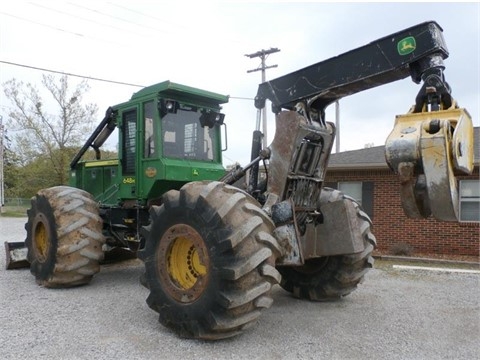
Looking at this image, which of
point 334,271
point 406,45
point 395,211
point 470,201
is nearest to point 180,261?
point 334,271

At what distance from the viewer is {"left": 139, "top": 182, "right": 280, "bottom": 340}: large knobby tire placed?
428 centimetres

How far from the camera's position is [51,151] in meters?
31.4

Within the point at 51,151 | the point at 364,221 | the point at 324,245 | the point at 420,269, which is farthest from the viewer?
the point at 51,151

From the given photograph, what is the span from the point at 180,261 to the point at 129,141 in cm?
283

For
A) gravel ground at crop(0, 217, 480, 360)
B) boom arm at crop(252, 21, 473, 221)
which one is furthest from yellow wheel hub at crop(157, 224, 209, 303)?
boom arm at crop(252, 21, 473, 221)

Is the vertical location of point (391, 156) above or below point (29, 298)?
above

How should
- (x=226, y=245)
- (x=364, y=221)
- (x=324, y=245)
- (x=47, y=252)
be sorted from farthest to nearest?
(x=47, y=252), (x=364, y=221), (x=324, y=245), (x=226, y=245)

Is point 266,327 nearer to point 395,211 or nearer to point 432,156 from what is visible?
point 432,156

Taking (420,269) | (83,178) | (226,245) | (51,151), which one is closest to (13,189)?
(51,151)

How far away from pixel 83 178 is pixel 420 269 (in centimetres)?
708

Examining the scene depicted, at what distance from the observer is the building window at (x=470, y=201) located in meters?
12.2

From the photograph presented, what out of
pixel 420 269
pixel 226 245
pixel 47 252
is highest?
pixel 226 245

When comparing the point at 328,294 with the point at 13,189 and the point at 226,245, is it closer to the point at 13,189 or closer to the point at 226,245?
the point at 226,245

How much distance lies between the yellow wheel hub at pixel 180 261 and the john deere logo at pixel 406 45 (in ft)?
8.66
